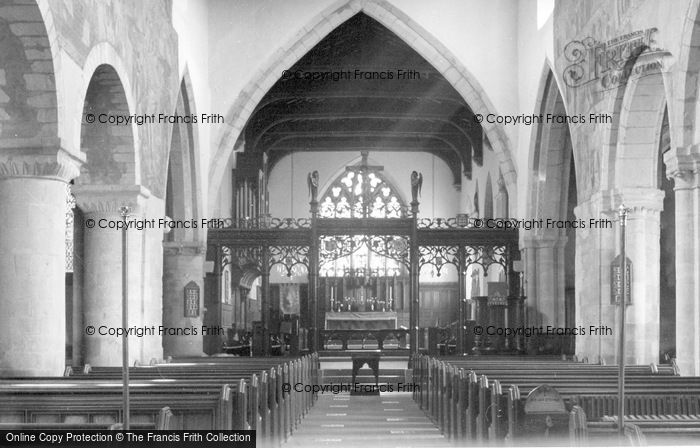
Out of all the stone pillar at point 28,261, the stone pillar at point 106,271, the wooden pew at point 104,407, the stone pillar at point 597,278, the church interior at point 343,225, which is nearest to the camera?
the wooden pew at point 104,407

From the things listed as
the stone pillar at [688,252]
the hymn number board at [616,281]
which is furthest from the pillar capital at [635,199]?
the stone pillar at [688,252]

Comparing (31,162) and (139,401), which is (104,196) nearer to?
(31,162)

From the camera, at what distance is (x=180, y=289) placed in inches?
733

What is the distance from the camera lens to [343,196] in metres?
32.0

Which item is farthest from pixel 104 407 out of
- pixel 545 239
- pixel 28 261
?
pixel 545 239

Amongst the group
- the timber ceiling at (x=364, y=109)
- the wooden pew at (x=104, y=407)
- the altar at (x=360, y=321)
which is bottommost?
the altar at (x=360, y=321)

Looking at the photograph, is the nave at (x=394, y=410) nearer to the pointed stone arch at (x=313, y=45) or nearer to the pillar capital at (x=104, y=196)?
the pillar capital at (x=104, y=196)

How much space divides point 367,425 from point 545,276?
7807 mm

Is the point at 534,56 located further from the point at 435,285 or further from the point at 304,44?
the point at 435,285

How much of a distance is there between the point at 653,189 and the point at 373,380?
6533 mm

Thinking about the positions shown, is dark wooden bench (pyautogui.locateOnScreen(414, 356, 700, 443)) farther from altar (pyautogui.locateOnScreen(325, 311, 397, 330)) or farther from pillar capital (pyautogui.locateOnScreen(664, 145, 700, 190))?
altar (pyautogui.locateOnScreen(325, 311, 397, 330))

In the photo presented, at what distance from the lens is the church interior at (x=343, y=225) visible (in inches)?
319

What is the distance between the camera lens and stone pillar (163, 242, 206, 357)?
1825 cm

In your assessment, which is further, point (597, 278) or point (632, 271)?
point (597, 278)
